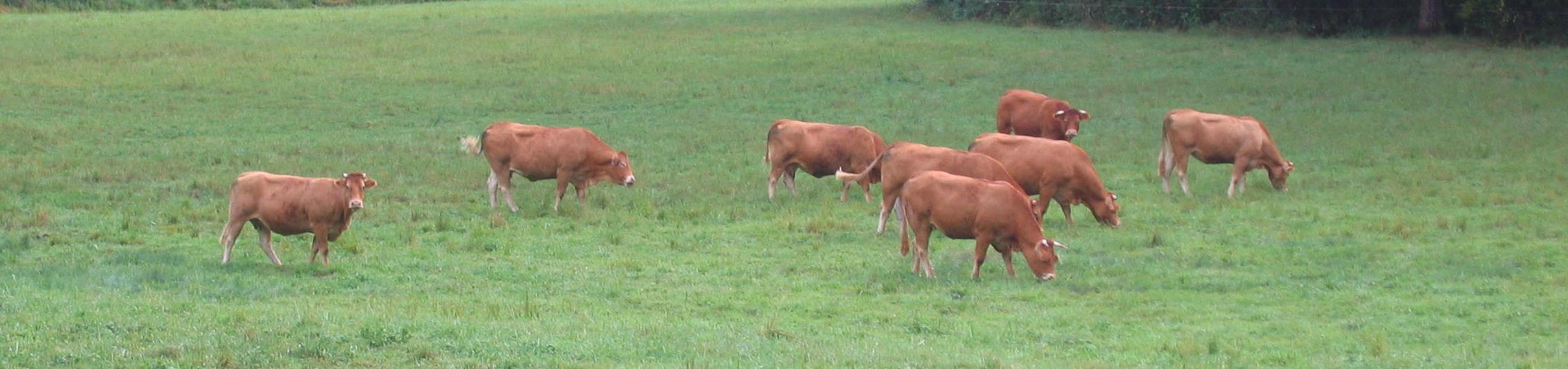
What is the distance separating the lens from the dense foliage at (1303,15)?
121ft

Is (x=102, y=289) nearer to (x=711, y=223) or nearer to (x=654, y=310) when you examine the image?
(x=654, y=310)

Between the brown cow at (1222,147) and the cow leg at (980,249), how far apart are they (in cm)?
620

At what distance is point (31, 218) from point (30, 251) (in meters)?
1.83

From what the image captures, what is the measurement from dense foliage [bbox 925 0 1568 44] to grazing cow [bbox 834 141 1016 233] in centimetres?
2509

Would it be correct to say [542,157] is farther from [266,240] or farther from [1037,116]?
[1037,116]

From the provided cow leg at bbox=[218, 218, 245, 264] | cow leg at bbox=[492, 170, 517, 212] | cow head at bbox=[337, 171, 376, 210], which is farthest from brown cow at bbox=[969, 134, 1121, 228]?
cow leg at bbox=[218, 218, 245, 264]

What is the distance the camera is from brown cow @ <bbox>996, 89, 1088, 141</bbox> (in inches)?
848

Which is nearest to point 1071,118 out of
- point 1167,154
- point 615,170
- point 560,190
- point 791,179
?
point 1167,154

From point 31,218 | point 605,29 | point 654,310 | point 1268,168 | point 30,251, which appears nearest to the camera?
point 654,310

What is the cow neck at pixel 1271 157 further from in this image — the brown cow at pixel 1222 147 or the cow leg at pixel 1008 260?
the cow leg at pixel 1008 260

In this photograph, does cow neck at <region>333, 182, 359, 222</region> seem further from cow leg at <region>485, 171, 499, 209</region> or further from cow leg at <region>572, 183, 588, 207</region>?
cow leg at <region>572, 183, 588, 207</region>

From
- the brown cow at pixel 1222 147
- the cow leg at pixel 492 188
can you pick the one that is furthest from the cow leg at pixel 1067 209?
the cow leg at pixel 492 188

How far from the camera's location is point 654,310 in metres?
12.2

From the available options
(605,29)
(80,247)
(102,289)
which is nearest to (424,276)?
(102,289)
